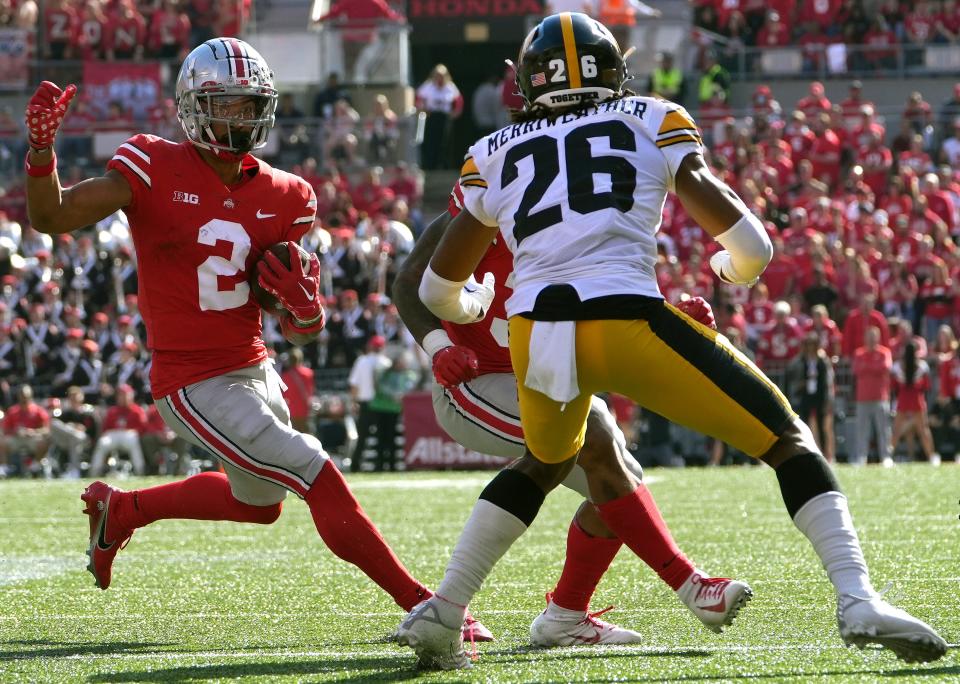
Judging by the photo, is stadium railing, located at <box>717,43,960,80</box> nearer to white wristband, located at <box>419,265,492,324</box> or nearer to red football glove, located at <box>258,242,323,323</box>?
red football glove, located at <box>258,242,323,323</box>

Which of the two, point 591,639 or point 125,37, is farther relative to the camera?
point 125,37

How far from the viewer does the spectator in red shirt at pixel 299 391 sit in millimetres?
15445

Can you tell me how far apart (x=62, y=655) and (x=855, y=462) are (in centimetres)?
1126

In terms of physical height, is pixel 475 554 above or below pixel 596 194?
below

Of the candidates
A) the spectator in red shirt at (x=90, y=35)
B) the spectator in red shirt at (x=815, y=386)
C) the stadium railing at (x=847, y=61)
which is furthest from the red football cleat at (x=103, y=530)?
the spectator in red shirt at (x=90, y=35)

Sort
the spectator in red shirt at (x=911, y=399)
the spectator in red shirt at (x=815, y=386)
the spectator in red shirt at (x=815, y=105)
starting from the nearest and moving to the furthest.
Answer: the spectator in red shirt at (x=815, y=386) → the spectator in red shirt at (x=911, y=399) → the spectator in red shirt at (x=815, y=105)

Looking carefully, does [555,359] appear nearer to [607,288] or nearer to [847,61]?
[607,288]

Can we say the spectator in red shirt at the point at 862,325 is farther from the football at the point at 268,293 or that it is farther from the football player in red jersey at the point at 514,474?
the football at the point at 268,293

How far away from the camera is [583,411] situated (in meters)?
4.16

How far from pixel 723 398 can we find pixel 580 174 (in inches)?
25.7

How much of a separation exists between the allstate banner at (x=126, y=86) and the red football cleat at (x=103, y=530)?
1618 cm

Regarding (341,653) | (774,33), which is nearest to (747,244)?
(341,653)

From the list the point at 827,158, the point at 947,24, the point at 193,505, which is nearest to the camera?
the point at 193,505

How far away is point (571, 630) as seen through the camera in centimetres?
485
